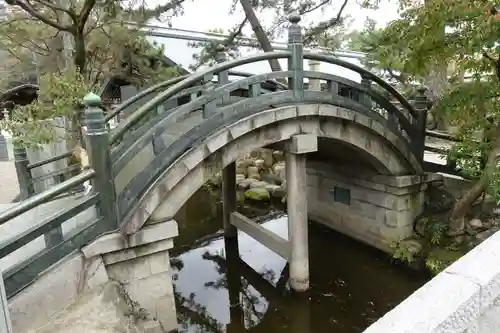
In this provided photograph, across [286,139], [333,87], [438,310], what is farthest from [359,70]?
[438,310]

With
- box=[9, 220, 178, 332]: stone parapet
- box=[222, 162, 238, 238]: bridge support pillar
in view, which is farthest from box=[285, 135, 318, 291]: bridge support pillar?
box=[222, 162, 238, 238]: bridge support pillar

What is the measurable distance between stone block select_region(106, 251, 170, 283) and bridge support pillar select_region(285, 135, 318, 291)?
2668 mm

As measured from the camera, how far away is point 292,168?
6965 millimetres

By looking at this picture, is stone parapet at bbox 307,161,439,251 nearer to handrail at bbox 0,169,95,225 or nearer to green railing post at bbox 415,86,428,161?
green railing post at bbox 415,86,428,161

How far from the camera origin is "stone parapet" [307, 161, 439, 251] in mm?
8367

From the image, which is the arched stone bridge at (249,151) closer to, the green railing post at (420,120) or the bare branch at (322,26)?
the green railing post at (420,120)

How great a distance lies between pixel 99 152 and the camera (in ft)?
14.5

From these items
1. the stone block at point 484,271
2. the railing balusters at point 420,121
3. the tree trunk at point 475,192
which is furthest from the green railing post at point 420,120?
the stone block at point 484,271

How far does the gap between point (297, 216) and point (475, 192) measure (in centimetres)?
335

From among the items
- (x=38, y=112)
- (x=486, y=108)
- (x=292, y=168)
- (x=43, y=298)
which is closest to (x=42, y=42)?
(x=38, y=112)

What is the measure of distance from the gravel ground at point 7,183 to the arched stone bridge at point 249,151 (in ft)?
14.7

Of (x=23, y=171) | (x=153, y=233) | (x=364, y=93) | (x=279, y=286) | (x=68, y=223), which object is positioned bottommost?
(x=279, y=286)

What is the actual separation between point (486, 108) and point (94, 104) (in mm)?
6340

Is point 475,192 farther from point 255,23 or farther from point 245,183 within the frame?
point 245,183
